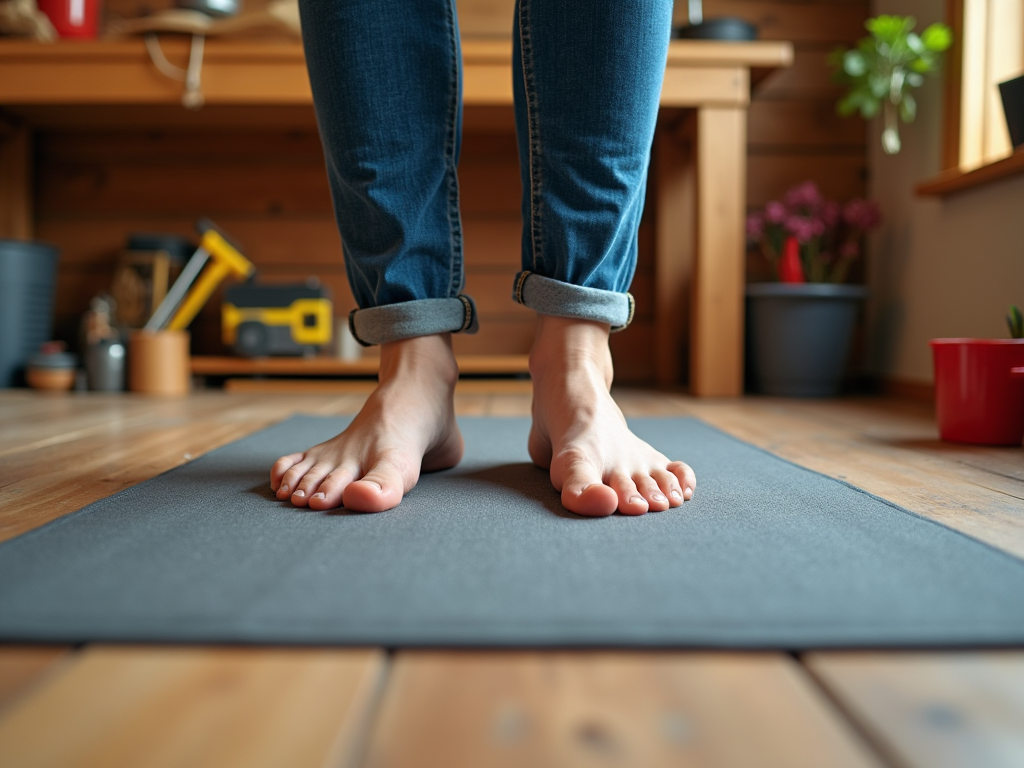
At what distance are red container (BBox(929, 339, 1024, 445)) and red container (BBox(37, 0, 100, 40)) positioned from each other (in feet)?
7.16

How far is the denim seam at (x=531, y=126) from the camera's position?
0.78 meters

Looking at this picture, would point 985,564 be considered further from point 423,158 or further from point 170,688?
point 423,158

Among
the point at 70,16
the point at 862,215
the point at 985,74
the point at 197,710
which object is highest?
the point at 70,16

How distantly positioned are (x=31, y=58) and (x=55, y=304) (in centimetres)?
76

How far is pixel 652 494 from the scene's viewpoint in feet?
2.31

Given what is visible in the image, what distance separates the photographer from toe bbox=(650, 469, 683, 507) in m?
0.71

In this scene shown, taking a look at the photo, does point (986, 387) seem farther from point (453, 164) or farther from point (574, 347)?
point (453, 164)

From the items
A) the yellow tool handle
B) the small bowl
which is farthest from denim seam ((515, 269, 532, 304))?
the small bowl

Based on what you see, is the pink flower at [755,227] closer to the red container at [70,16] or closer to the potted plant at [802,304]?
the potted plant at [802,304]

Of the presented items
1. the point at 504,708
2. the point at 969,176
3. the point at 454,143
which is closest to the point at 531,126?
the point at 454,143

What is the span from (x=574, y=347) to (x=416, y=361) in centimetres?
17

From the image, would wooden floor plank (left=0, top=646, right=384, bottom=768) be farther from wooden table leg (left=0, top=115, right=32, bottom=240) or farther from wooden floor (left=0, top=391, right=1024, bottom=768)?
wooden table leg (left=0, top=115, right=32, bottom=240)

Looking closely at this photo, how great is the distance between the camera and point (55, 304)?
7.95ft

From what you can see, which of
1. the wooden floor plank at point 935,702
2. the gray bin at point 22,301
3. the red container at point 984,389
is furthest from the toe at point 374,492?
the gray bin at point 22,301
